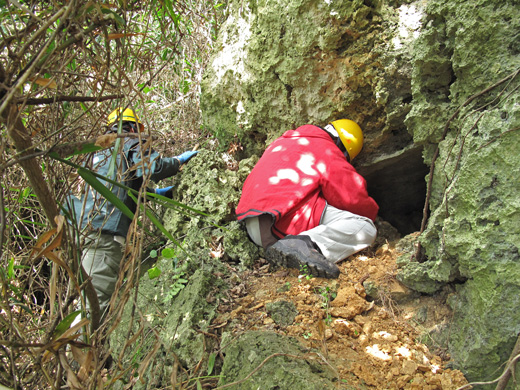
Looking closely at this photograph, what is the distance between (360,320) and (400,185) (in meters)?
2.38

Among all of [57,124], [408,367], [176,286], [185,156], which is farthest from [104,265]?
[408,367]

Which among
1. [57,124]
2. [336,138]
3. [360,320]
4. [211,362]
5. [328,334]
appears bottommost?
[360,320]

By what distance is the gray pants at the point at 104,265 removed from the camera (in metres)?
3.08

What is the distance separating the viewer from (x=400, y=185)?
13.5 ft

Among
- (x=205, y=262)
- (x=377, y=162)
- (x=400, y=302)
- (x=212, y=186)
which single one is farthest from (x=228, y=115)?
(x=400, y=302)

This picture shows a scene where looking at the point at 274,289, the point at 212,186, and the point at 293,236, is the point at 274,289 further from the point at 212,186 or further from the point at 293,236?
the point at 212,186

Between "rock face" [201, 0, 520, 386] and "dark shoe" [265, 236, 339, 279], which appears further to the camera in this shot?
"dark shoe" [265, 236, 339, 279]

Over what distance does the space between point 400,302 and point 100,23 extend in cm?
228

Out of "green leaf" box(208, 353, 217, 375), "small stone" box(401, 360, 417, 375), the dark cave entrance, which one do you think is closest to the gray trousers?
the dark cave entrance

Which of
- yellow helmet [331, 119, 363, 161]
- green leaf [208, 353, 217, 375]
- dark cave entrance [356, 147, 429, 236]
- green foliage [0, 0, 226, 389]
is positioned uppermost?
green foliage [0, 0, 226, 389]

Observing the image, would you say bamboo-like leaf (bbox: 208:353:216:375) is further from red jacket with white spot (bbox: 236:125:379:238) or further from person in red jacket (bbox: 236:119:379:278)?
red jacket with white spot (bbox: 236:125:379:238)

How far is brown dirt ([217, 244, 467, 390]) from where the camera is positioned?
177 centimetres

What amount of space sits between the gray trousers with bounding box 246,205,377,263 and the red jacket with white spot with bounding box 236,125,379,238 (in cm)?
9

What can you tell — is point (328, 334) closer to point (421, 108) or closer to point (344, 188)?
point (344, 188)
